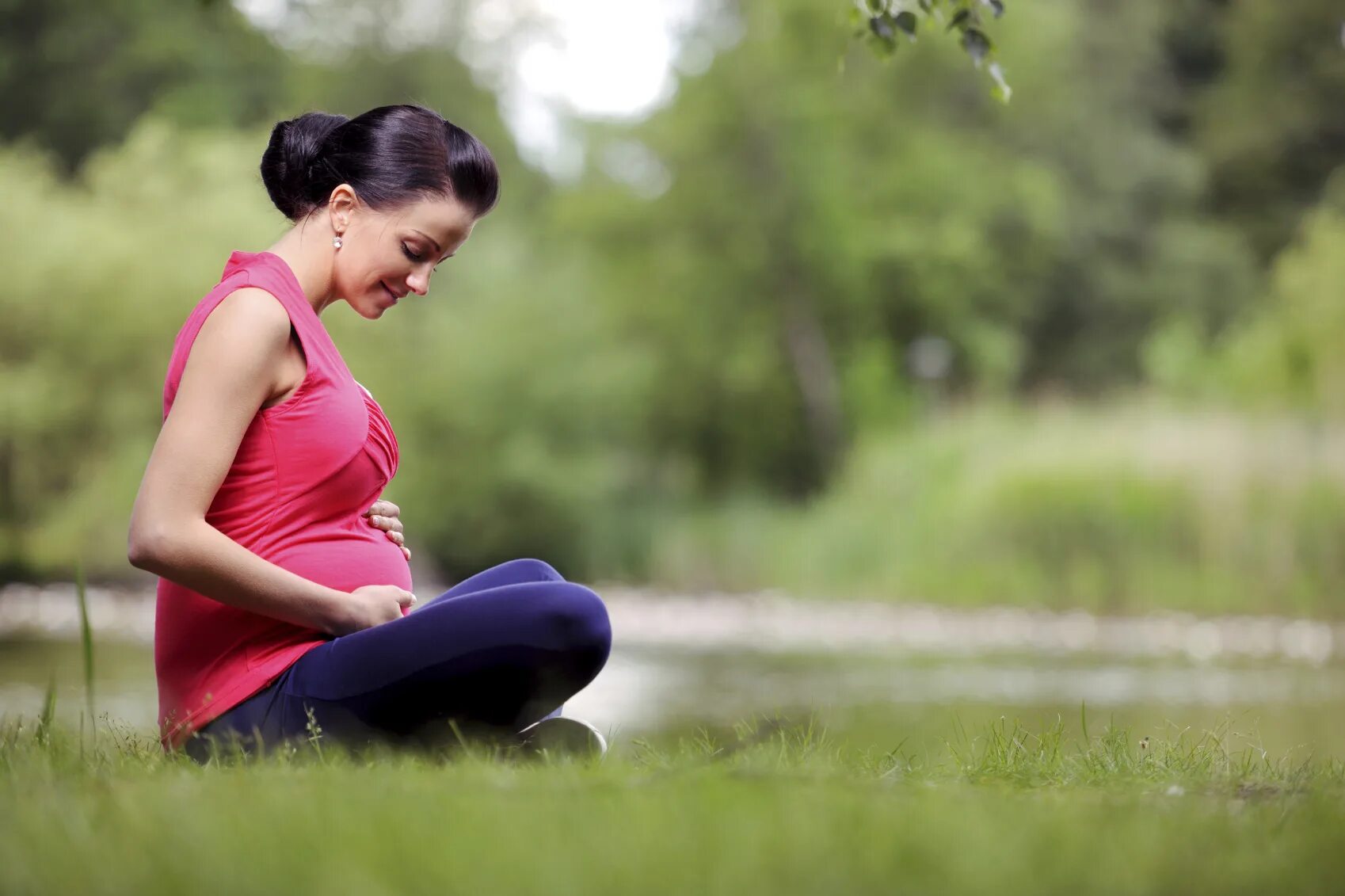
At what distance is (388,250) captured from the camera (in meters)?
2.76

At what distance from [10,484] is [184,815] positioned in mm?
16220

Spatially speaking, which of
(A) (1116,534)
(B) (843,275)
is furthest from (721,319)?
(A) (1116,534)

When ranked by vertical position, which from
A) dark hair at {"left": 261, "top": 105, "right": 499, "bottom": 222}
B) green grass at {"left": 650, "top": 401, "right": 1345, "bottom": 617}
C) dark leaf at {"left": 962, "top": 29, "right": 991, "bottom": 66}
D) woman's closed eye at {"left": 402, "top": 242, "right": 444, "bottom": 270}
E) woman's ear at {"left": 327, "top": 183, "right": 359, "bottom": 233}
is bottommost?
green grass at {"left": 650, "top": 401, "right": 1345, "bottom": 617}

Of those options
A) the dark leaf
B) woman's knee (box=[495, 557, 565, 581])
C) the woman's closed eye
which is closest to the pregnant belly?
woman's knee (box=[495, 557, 565, 581])

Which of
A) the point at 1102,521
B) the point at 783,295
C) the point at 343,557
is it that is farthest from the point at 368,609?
the point at 783,295

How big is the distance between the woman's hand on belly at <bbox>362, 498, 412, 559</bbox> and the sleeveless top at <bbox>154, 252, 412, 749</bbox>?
0.21 m

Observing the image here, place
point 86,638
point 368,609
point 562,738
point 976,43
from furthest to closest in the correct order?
1. point 976,43
2. point 86,638
3. point 562,738
4. point 368,609

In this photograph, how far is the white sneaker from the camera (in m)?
2.71

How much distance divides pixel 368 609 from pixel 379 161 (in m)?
0.85

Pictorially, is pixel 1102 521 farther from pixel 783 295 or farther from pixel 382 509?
pixel 382 509

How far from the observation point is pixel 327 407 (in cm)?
257

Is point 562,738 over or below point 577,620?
below

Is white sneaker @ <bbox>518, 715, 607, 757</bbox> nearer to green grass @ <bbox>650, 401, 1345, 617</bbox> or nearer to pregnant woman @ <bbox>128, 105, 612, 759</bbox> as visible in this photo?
pregnant woman @ <bbox>128, 105, 612, 759</bbox>

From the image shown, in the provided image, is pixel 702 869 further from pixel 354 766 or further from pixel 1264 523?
pixel 1264 523
